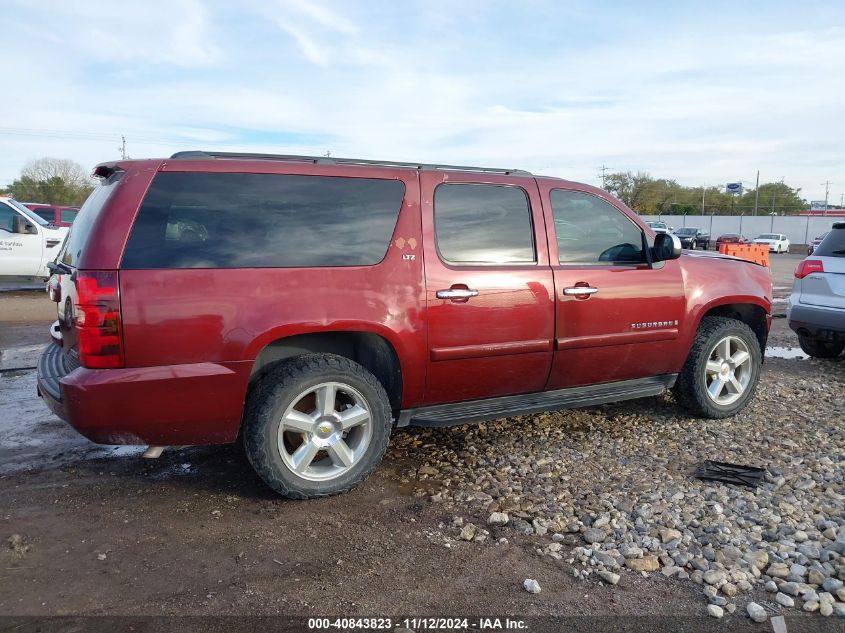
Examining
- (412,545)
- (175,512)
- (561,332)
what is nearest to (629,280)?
(561,332)

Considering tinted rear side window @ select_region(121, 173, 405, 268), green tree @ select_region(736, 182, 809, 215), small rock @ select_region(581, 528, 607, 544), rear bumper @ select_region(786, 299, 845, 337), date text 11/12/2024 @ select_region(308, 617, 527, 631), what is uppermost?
green tree @ select_region(736, 182, 809, 215)

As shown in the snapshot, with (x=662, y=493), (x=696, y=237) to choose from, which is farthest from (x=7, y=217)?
(x=696, y=237)

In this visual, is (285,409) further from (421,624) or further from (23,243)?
(23,243)

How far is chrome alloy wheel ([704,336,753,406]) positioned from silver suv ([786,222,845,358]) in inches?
89.8

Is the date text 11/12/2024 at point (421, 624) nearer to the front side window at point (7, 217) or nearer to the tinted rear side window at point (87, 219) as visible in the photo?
the tinted rear side window at point (87, 219)

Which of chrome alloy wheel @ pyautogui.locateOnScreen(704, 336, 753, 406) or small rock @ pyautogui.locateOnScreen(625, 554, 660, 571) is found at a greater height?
chrome alloy wheel @ pyautogui.locateOnScreen(704, 336, 753, 406)

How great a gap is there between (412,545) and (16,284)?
1482cm

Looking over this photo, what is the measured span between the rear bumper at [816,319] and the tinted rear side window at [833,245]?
0.59m

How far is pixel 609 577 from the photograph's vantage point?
2941 mm

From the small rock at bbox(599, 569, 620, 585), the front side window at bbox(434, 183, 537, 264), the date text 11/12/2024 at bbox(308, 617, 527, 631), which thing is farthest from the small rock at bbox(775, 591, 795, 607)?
the front side window at bbox(434, 183, 537, 264)

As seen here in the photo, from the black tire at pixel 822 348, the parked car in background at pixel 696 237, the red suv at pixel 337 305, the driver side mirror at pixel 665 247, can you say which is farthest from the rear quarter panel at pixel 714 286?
the parked car in background at pixel 696 237

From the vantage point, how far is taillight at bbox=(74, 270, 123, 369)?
10.5 feet

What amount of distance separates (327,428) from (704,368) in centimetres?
302

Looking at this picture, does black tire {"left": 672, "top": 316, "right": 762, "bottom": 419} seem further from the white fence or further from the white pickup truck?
the white fence
